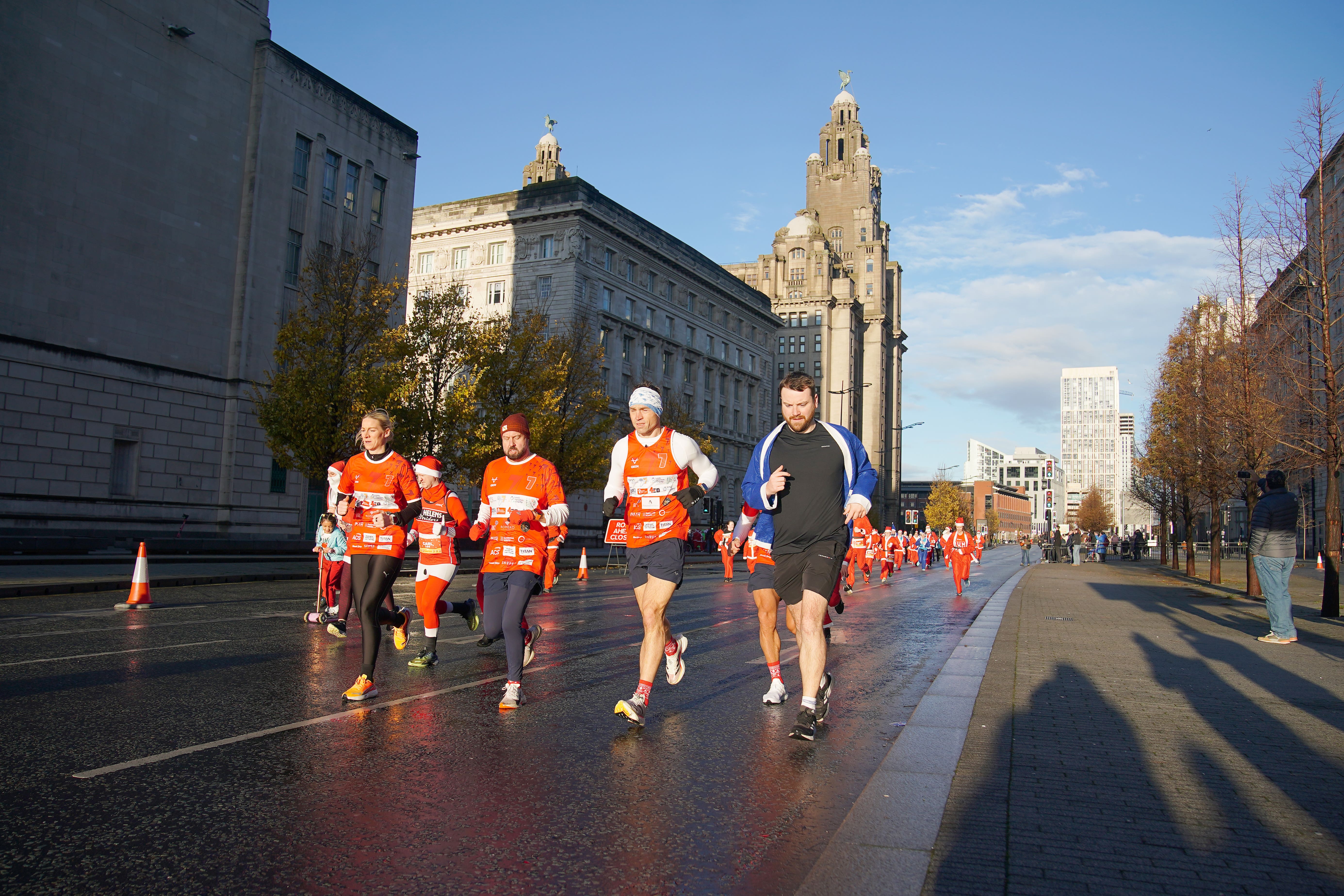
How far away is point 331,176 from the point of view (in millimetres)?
35969

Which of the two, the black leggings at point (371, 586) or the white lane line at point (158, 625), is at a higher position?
the black leggings at point (371, 586)

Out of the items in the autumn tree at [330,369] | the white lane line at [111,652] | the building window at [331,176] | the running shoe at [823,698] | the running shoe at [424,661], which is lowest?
the white lane line at [111,652]

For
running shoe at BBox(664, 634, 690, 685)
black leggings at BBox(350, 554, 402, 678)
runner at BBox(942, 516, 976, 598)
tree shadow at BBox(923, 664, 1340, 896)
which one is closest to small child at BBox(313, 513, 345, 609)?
black leggings at BBox(350, 554, 402, 678)

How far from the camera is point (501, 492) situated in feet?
21.7

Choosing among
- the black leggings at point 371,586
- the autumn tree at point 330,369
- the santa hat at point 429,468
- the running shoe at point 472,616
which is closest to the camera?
the black leggings at point 371,586

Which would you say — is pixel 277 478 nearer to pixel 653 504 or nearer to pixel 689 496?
pixel 653 504

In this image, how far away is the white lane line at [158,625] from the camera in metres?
9.27

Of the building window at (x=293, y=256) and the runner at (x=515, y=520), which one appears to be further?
the building window at (x=293, y=256)

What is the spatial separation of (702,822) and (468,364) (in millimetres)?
29638

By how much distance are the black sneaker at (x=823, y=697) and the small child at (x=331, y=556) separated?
7.31 metres

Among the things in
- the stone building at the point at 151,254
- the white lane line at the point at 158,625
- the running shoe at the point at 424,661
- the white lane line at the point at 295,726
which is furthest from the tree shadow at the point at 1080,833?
the stone building at the point at 151,254

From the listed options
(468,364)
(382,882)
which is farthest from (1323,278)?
(468,364)

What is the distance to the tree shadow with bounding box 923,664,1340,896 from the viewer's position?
3154 millimetres

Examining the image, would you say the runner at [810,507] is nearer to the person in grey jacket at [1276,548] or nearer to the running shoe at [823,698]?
the running shoe at [823,698]
